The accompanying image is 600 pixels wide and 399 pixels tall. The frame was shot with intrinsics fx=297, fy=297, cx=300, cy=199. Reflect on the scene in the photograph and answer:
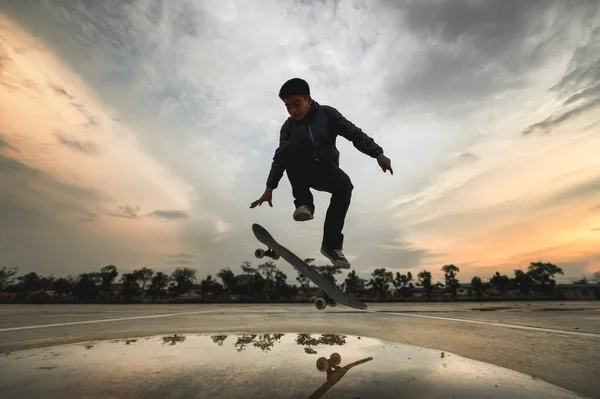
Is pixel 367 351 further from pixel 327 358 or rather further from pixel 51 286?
pixel 51 286

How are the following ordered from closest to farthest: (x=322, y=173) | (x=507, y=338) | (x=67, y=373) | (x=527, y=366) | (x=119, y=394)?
1. (x=119, y=394)
2. (x=67, y=373)
3. (x=527, y=366)
4. (x=507, y=338)
5. (x=322, y=173)

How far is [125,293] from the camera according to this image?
96438 millimetres

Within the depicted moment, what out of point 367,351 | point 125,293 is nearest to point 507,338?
point 367,351

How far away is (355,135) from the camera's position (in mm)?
3674

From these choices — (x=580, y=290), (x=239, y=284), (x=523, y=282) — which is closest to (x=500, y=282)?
(x=523, y=282)

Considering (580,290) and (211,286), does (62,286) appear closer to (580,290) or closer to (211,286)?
(211,286)

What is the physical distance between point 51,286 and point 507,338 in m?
134

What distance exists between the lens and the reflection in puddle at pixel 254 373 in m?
1.33

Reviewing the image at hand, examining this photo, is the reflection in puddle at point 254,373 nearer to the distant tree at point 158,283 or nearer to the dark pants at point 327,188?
the dark pants at point 327,188

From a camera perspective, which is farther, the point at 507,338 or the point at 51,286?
the point at 51,286

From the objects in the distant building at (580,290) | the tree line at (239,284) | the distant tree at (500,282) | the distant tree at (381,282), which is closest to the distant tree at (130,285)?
the tree line at (239,284)

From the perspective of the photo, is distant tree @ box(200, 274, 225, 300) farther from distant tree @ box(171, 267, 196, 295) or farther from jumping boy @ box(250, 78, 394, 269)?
jumping boy @ box(250, 78, 394, 269)

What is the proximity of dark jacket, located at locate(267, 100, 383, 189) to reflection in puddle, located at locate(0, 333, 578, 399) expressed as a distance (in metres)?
2.16

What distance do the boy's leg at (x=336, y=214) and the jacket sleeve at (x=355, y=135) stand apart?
0.40 m
